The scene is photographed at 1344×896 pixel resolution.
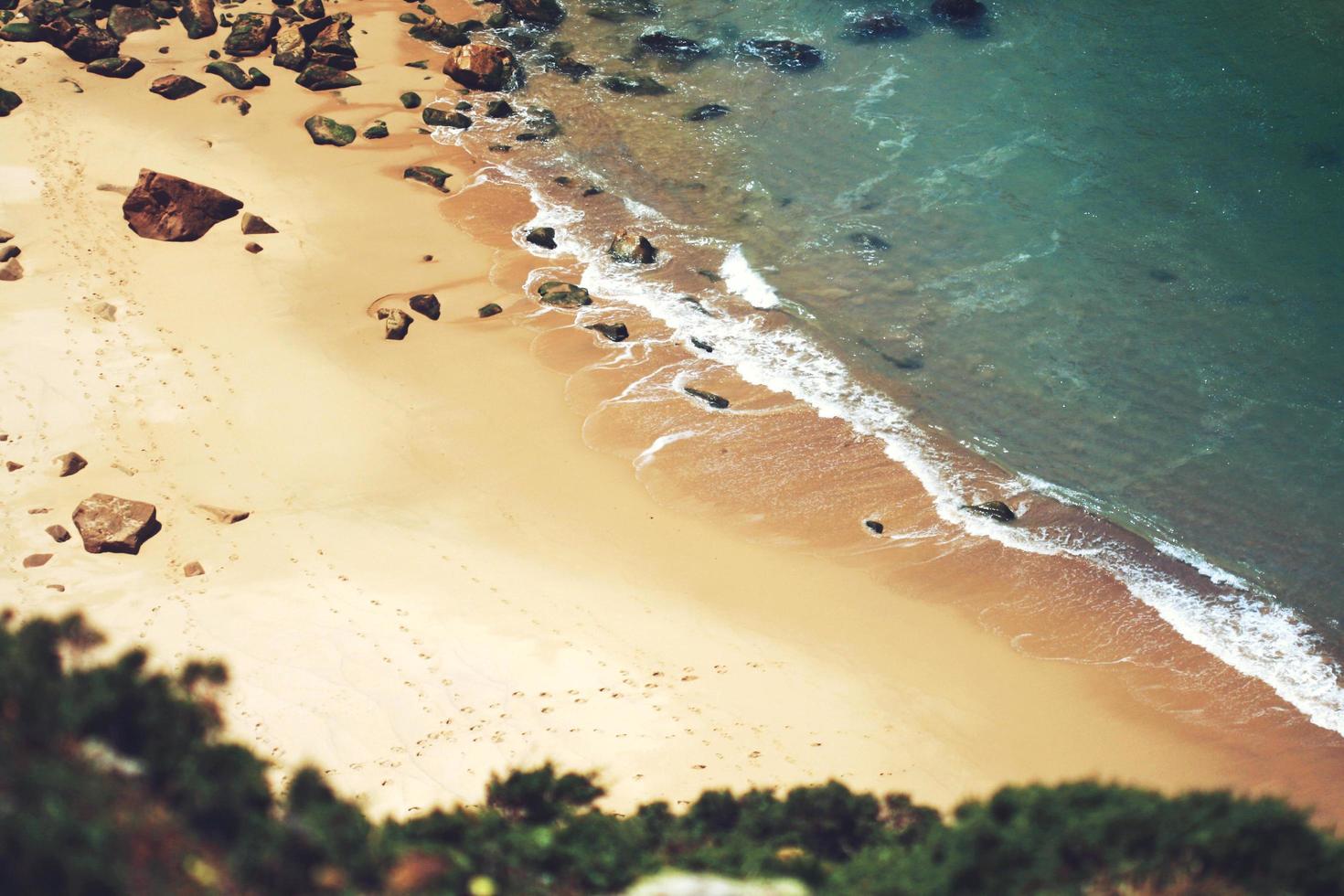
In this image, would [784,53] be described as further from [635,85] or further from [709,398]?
[709,398]

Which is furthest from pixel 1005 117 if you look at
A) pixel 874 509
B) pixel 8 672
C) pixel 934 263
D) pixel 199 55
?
pixel 8 672

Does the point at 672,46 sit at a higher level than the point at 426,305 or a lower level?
higher

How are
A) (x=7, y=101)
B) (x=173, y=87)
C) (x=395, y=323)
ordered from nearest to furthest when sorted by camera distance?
(x=395, y=323) < (x=7, y=101) < (x=173, y=87)

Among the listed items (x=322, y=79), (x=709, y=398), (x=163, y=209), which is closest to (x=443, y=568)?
(x=709, y=398)

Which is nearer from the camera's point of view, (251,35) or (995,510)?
(995,510)

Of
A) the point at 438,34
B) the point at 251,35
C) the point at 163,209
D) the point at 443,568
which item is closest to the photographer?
the point at 443,568

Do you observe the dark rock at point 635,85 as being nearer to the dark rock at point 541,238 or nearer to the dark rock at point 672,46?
the dark rock at point 672,46

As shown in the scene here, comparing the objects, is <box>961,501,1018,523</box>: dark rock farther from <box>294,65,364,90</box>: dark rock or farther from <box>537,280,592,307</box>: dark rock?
<box>294,65,364,90</box>: dark rock
